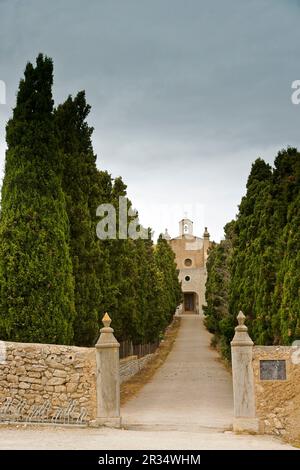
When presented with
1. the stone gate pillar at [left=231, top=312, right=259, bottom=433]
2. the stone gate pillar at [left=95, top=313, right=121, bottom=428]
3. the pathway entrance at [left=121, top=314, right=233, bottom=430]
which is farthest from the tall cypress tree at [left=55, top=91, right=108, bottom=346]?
the stone gate pillar at [left=231, top=312, right=259, bottom=433]

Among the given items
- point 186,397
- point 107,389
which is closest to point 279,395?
point 107,389

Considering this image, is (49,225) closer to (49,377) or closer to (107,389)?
(49,377)

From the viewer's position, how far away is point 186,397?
61.9 feet

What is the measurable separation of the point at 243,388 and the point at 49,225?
6.33 metres

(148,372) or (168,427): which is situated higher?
(168,427)

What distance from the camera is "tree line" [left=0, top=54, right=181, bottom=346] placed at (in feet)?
47.5

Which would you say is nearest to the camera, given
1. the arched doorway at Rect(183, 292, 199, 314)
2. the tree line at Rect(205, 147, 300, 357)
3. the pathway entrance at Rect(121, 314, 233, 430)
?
the pathway entrance at Rect(121, 314, 233, 430)

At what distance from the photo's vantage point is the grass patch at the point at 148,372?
68.7ft

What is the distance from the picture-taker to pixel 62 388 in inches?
496

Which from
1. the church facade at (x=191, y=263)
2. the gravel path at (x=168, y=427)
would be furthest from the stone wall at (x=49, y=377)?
the church facade at (x=191, y=263)

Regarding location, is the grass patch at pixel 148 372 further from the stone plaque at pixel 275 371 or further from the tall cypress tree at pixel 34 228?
the stone plaque at pixel 275 371

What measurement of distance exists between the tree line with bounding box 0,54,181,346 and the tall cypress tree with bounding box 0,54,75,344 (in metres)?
0.02

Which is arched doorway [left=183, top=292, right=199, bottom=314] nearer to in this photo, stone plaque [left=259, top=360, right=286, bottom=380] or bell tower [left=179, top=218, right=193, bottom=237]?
bell tower [left=179, top=218, right=193, bottom=237]
